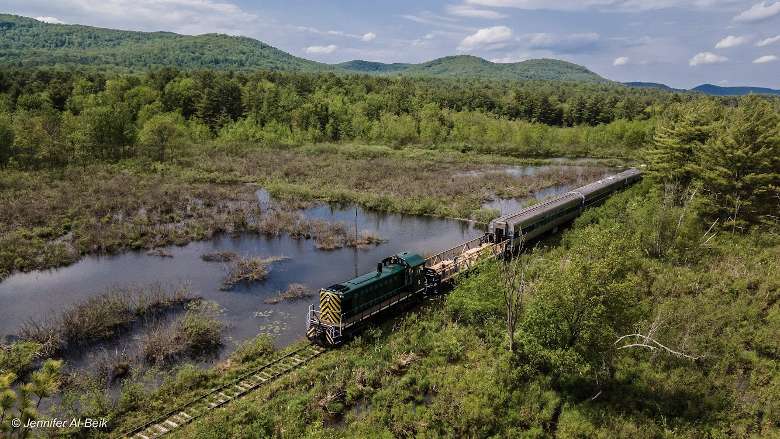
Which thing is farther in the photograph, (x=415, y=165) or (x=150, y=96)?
(x=150, y=96)

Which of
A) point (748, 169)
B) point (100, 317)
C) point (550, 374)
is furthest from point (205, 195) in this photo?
point (748, 169)

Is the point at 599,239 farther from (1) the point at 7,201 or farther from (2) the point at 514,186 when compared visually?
(1) the point at 7,201

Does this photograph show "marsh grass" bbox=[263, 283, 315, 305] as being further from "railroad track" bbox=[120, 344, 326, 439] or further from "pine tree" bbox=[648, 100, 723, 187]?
"pine tree" bbox=[648, 100, 723, 187]

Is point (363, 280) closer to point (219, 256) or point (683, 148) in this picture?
point (219, 256)

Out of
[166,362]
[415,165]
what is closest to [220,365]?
[166,362]

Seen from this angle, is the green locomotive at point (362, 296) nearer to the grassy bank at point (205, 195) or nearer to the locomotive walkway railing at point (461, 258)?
the locomotive walkway railing at point (461, 258)
